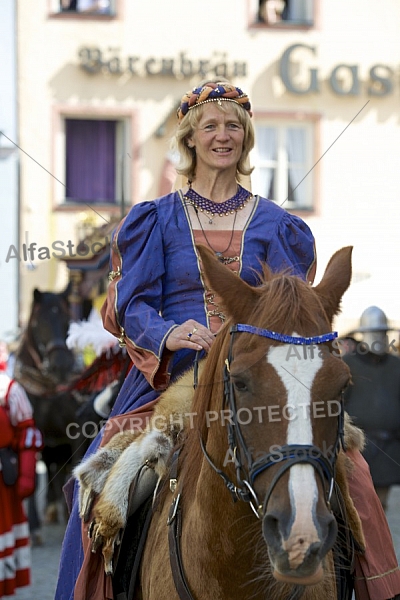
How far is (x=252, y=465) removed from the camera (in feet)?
9.60

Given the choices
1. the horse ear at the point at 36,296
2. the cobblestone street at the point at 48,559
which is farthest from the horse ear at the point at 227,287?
the horse ear at the point at 36,296

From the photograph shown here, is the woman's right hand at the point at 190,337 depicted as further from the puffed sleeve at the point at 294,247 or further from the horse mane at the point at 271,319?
the puffed sleeve at the point at 294,247

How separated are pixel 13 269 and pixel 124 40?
5.31 m

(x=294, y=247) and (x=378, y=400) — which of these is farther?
(x=378, y=400)

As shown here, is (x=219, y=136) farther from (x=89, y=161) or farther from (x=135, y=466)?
(x=89, y=161)

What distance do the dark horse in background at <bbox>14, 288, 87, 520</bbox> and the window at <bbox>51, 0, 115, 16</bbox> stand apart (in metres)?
11.2

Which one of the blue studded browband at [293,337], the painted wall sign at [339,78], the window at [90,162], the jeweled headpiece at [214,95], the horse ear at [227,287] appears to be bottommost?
the blue studded browband at [293,337]

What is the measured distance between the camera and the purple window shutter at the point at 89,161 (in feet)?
70.5

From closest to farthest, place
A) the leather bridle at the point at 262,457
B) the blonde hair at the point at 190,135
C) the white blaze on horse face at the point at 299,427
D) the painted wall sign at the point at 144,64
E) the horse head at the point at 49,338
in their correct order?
the white blaze on horse face at the point at 299,427
the leather bridle at the point at 262,457
the blonde hair at the point at 190,135
the horse head at the point at 49,338
the painted wall sign at the point at 144,64

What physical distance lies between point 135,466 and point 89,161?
1825cm

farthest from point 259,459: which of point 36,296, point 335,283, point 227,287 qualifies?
point 36,296

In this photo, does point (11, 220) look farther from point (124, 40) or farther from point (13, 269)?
point (124, 40)

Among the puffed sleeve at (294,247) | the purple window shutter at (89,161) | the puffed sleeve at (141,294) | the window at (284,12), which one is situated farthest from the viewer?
the window at (284,12)

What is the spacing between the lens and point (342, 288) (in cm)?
321
